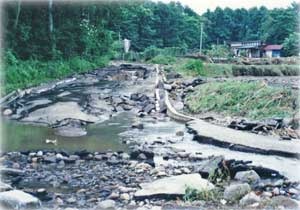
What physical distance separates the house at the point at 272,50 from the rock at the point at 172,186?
46639mm

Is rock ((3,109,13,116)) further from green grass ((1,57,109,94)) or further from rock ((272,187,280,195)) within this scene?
rock ((272,187,280,195))

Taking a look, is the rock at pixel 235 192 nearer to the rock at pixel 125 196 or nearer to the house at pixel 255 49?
the rock at pixel 125 196

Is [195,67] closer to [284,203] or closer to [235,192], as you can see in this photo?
[235,192]

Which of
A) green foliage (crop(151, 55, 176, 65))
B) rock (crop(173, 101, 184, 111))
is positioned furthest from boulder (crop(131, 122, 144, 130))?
green foliage (crop(151, 55, 176, 65))

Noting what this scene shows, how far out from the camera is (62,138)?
469 inches

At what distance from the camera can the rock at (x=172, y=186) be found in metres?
6.72

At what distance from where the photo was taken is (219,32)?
67.6 m

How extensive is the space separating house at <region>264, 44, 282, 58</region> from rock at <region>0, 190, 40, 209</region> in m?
48.2

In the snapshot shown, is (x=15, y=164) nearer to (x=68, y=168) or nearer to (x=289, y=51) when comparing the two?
(x=68, y=168)

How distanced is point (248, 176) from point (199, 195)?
145 centimetres

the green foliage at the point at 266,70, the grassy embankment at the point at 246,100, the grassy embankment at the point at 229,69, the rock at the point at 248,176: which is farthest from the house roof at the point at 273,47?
the rock at the point at 248,176

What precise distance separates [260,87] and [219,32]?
52.7m

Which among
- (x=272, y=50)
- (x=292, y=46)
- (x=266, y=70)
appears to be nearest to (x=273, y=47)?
(x=272, y=50)

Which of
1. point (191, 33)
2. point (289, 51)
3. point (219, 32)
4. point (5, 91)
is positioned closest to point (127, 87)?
point (5, 91)
